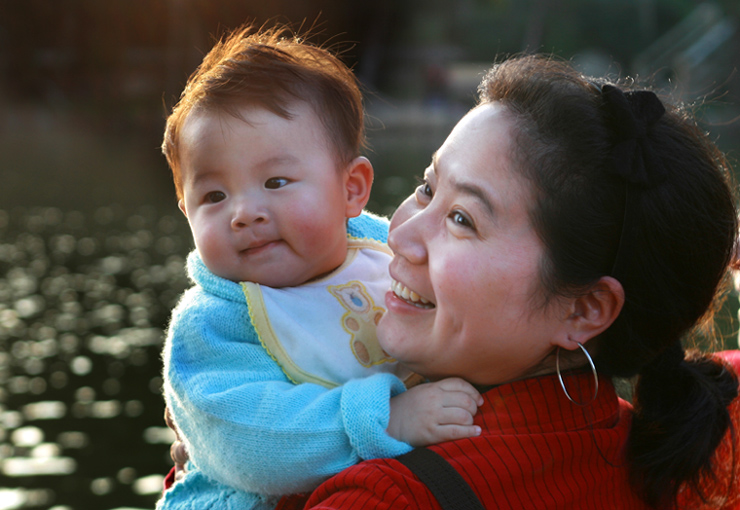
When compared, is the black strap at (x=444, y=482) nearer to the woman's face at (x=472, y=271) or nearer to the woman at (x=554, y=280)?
the woman at (x=554, y=280)

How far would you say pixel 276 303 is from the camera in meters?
1.71

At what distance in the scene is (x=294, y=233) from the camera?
173 cm

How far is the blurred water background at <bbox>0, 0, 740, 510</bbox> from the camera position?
795 centimetres

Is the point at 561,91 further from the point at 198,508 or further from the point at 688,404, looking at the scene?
the point at 198,508

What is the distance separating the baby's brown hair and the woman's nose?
411 mm

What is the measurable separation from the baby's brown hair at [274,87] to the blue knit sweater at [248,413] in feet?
1.38

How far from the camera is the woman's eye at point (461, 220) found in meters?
1.43

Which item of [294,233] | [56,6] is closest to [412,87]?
[56,6]

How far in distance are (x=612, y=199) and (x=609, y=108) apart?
0.63 feet

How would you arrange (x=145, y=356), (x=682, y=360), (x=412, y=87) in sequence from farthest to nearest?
(x=412, y=87)
(x=145, y=356)
(x=682, y=360)

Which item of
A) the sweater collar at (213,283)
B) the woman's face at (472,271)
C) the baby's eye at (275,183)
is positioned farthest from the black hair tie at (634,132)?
the sweater collar at (213,283)

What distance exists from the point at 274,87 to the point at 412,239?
0.55 m

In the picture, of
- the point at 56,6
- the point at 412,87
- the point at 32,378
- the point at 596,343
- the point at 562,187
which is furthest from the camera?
the point at 412,87

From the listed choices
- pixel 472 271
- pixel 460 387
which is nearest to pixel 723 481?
pixel 460 387
